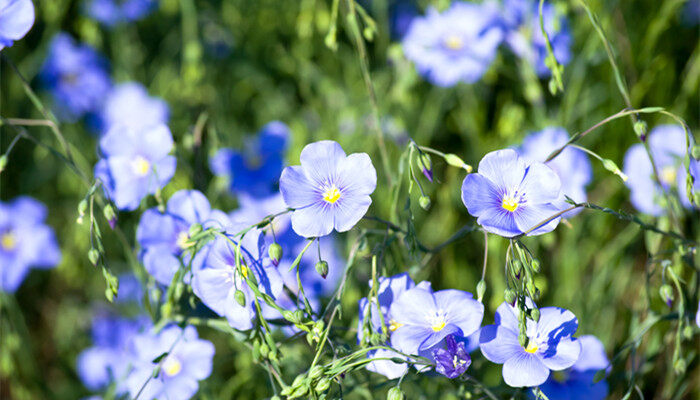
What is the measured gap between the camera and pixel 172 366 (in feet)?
5.11

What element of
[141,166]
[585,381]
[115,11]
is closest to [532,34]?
[585,381]

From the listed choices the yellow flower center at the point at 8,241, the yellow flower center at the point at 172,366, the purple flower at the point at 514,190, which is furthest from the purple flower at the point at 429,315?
the yellow flower center at the point at 8,241

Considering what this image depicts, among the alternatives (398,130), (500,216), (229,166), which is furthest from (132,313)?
(500,216)

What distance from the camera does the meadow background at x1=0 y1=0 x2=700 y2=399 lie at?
2.08m

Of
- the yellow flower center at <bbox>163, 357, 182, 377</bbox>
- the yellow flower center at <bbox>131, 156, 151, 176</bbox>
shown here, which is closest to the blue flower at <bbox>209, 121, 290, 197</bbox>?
the yellow flower center at <bbox>131, 156, 151, 176</bbox>

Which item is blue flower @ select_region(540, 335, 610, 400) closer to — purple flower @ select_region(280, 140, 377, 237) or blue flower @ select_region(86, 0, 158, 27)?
purple flower @ select_region(280, 140, 377, 237)

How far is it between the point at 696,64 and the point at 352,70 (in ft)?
4.61

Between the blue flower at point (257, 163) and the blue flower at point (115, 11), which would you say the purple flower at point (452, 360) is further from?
the blue flower at point (115, 11)

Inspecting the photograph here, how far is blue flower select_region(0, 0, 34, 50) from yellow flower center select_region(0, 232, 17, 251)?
1.34m

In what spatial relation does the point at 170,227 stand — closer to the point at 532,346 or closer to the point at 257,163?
the point at 257,163

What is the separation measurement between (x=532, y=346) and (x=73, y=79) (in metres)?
2.68

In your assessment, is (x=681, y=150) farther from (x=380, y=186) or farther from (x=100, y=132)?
(x=100, y=132)

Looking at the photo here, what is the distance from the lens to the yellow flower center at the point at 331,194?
4.39ft

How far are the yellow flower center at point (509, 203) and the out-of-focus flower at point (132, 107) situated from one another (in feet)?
5.85
